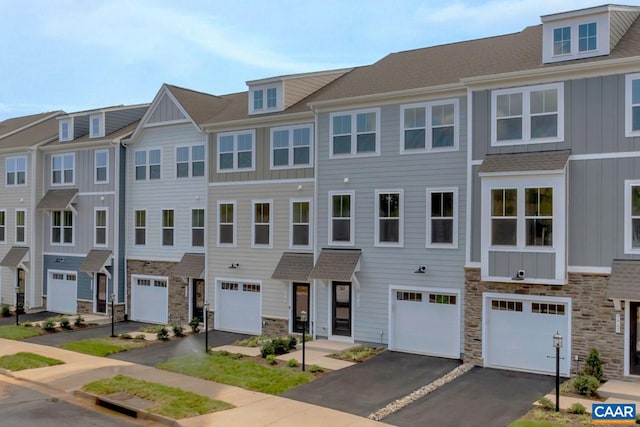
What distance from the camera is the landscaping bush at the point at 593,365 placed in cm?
1512

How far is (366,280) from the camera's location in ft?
64.6

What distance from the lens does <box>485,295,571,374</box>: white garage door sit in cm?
1609

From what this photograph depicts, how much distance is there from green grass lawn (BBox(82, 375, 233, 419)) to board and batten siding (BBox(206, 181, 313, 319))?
284 inches

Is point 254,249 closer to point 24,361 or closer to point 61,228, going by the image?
point 24,361

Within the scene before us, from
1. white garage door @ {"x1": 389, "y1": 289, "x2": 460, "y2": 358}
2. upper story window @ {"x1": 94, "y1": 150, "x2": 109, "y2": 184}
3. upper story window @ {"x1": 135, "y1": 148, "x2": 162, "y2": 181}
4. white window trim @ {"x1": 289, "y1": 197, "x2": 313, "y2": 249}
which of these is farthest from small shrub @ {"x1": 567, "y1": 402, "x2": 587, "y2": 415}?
upper story window @ {"x1": 94, "y1": 150, "x2": 109, "y2": 184}

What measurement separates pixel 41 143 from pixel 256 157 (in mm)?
13674

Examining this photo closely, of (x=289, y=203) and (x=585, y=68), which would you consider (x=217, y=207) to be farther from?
(x=585, y=68)

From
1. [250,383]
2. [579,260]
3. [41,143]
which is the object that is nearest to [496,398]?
[579,260]

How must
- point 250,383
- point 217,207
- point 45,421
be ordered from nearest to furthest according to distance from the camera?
1. point 45,421
2. point 250,383
3. point 217,207

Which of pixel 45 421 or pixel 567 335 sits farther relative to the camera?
pixel 567 335

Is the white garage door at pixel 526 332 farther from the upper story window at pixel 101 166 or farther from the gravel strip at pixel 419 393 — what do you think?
the upper story window at pixel 101 166

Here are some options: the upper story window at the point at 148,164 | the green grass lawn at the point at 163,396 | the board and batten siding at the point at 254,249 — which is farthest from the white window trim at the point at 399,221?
Result: the upper story window at the point at 148,164

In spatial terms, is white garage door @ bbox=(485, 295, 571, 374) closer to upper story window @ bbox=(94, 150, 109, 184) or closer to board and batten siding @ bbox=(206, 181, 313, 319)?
board and batten siding @ bbox=(206, 181, 313, 319)

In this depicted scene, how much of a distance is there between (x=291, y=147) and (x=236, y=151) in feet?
8.48
